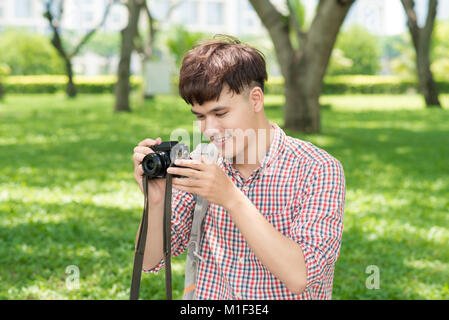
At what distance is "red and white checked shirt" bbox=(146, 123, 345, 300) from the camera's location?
68.4 inches

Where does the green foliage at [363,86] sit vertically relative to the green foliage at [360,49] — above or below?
below

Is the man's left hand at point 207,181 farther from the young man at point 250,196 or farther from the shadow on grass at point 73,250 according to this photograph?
the shadow on grass at point 73,250

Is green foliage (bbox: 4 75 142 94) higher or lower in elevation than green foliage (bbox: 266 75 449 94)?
lower

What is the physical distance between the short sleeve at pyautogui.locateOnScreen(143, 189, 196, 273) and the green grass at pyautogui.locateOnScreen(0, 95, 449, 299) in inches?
73.8

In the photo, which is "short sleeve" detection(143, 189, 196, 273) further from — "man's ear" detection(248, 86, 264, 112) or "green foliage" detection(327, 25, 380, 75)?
"green foliage" detection(327, 25, 380, 75)

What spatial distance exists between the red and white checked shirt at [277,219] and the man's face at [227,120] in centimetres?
14

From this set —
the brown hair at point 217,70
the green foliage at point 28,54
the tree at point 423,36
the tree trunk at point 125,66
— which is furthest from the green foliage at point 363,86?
the brown hair at point 217,70

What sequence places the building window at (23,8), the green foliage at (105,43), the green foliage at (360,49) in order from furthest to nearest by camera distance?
1. the building window at (23,8)
2. the green foliage at (105,43)
3. the green foliage at (360,49)

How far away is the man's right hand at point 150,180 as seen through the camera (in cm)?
170

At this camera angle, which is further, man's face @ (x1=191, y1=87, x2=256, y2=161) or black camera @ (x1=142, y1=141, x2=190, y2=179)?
man's face @ (x1=191, y1=87, x2=256, y2=161)

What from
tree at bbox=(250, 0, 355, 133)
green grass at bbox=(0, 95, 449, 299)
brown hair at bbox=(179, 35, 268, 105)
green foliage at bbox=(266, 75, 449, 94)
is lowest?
green foliage at bbox=(266, 75, 449, 94)

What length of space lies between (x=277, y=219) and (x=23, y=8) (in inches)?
4061

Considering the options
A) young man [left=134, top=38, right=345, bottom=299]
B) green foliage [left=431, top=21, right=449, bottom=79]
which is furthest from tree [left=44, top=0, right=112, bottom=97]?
green foliage [left=431, top=21, right=449, bottom=79]

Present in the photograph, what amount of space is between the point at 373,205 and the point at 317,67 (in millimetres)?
5193
